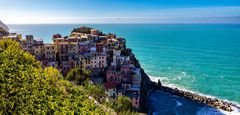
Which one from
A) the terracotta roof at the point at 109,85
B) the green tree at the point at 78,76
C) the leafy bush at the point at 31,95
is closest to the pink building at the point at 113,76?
the terracotta roof at the point at 109,85

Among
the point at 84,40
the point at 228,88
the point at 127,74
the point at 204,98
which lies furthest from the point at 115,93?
the point at 228,88

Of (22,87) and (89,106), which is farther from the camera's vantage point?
Answer: (89,106)

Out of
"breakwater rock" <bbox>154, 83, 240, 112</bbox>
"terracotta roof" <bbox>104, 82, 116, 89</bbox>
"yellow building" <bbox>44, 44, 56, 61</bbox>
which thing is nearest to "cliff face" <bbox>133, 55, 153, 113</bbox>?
"breakwater rock" <bbox>154, 83, 240, 112</bbox>

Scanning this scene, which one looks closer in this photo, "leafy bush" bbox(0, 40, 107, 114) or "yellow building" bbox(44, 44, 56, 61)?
"leafy bush" bbox(0, 40, 107, 114)

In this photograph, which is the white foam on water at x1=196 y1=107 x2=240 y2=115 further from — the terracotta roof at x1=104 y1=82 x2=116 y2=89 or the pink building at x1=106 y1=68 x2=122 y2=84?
the terracotta roof at x1=104 y1=82 x2=116 y2=89

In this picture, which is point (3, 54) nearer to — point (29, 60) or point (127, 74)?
point (29, 60)

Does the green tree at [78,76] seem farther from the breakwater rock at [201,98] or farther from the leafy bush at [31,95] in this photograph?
the leafy bush at [31,95]

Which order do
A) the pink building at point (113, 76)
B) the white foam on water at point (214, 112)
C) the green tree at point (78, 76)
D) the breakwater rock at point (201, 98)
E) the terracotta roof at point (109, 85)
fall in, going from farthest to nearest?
the pink building at point (113, 76) → the breakwater rock at point (201, 98) → the white foam on water at point (214, 112) → the terracotta roof at point (109, 85) → the green tree at point (78, 76)

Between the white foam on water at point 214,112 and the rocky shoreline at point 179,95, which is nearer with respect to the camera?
the white foam on water at point 214,112

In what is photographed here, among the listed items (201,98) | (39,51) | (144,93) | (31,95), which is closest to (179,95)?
(201,98)
